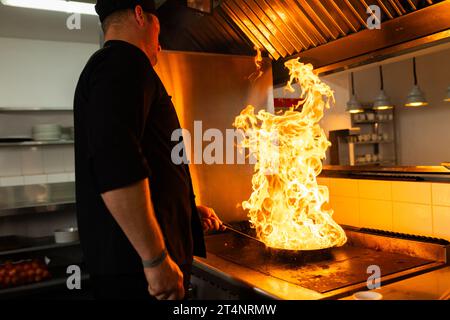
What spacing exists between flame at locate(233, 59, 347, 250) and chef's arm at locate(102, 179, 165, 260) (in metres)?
0.60

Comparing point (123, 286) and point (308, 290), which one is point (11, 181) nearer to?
point (123, 286)

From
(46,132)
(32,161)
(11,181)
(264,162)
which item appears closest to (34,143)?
(46,132)

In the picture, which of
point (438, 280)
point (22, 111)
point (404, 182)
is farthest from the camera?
point (22, 111)

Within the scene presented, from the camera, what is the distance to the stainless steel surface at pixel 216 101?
201cm

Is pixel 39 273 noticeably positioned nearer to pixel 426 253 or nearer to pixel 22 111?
pixel 22 111

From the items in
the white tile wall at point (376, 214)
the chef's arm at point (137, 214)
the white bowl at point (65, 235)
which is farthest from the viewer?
the white bowl at point (65, 235)

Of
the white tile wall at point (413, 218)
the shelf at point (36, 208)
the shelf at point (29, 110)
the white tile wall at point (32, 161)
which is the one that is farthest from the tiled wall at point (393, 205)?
the white tile wall at point (32, 161)

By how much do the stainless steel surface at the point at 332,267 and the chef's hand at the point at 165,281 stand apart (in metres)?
0.26

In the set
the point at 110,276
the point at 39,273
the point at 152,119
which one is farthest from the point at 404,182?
the point at 39,273

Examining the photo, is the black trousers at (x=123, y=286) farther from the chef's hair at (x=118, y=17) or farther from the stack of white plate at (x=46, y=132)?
the stack of white plate at (x=46, y=132)

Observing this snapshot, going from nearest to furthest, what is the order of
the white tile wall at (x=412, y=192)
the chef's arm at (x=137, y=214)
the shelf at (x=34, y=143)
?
1. the chef's arm at (x=137, y=214)
2. the white tile wall at (x=412, y=192)
3. the shelf at (x=34, y=143)

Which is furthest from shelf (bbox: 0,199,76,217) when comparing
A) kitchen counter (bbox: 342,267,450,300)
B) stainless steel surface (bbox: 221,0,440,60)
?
kitchen counter (bbox: 342,267,450,300)

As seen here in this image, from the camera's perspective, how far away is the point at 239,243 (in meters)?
1.74

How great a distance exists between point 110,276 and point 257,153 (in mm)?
1215
